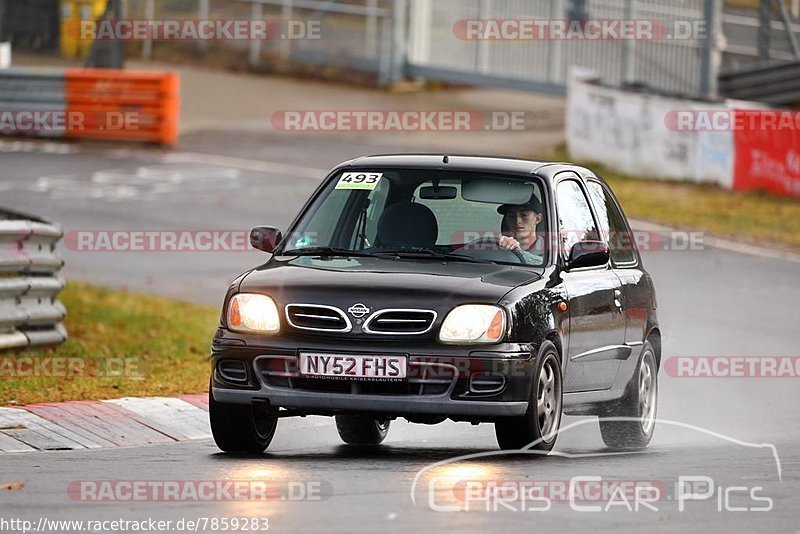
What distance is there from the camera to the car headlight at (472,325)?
870 cm

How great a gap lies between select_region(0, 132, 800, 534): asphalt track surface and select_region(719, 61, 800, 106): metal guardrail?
9.04 m

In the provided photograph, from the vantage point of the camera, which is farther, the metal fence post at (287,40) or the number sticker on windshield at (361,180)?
the metal fence post at (287,40)

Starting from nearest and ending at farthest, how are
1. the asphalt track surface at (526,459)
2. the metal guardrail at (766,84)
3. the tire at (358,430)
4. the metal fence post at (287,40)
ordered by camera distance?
the asphalt track surface at (526,459)
the tire at (358,430)
the metal guardrail at (766,84)
the metal fence post at (287,40)

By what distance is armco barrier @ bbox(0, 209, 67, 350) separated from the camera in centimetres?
1310

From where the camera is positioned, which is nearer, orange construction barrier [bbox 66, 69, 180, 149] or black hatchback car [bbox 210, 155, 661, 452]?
black hatchback car [bbox 210, 155, 661, 452]

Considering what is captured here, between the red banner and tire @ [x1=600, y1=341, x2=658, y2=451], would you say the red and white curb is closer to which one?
tire @ [x1=600, y1=341, x2=658, y2=451]

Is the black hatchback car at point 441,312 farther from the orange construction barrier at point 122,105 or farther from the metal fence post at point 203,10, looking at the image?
the metal fence post at point 203,10

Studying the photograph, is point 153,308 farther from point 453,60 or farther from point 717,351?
point 453,60

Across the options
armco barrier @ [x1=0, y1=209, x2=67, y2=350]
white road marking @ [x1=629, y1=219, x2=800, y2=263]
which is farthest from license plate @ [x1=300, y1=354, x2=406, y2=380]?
white road marking @ [x1=629, y1=219, x2=800, y2=263]

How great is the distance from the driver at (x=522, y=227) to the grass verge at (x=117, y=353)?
306 cm

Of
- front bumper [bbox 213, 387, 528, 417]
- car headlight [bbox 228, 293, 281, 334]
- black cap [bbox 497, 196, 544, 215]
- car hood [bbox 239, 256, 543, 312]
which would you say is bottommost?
front bumper [bbox 213, 387, 528, 417]

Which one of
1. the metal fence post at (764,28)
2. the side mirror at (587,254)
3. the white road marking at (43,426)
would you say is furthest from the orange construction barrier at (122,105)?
the side mirror at (587,254)

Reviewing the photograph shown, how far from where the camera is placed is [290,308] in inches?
349

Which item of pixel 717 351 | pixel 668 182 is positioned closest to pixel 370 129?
pixel 668 182
